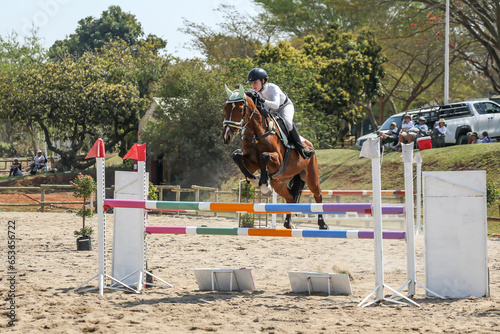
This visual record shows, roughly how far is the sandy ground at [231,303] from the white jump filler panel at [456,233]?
0.79 ft

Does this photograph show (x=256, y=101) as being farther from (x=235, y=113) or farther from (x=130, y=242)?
(x=130, y=242)

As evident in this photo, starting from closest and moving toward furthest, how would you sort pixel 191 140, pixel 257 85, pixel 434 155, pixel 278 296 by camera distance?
pixel 278 296, pixel 257 85, pixel 434 155, pixel 191 140

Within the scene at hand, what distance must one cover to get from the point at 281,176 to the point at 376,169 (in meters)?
2.31

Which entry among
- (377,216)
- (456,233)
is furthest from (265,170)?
(456,233)

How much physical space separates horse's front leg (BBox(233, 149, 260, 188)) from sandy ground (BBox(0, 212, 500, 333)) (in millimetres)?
1166

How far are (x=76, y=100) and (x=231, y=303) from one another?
25.3m

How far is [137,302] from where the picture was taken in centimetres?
555

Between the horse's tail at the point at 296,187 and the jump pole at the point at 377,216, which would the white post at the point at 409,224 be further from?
the horse's tail at the point at 296,187

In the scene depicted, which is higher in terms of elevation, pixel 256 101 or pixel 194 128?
pixel 194 128

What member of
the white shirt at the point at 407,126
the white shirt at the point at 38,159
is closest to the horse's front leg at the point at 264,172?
the white shirt at the point at 407,126

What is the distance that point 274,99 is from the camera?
7.60 metres

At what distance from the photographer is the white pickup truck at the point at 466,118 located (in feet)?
64.4

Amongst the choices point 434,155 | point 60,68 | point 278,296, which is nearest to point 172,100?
point 60,68

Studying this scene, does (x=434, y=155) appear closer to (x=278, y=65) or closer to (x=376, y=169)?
(x=278, y=65)
